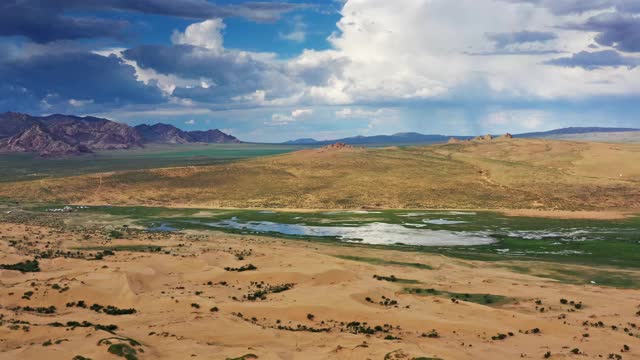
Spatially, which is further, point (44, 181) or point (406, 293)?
point (44, 181)

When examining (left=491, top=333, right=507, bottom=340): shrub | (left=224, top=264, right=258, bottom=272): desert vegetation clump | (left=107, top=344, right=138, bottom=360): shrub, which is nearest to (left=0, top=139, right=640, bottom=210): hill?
(left=224, top=264, right=258, bottom=272): desert vegetation clump

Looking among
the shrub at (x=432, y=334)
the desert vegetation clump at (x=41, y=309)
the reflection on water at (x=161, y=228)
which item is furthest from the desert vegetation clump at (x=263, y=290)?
the reflection on water at (x=161, y=228)

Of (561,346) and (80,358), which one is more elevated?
(80,358)

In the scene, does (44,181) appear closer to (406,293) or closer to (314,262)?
(314,262)

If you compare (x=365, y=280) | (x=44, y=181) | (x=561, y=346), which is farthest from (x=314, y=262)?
(x=44, y=181)

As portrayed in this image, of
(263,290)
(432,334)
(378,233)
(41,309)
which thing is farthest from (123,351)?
(378,233)

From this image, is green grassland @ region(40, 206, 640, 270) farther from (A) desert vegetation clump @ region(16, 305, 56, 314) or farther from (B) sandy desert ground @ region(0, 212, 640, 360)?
(A) desert vegetation clump @ region(16, 305, 56, 314)
